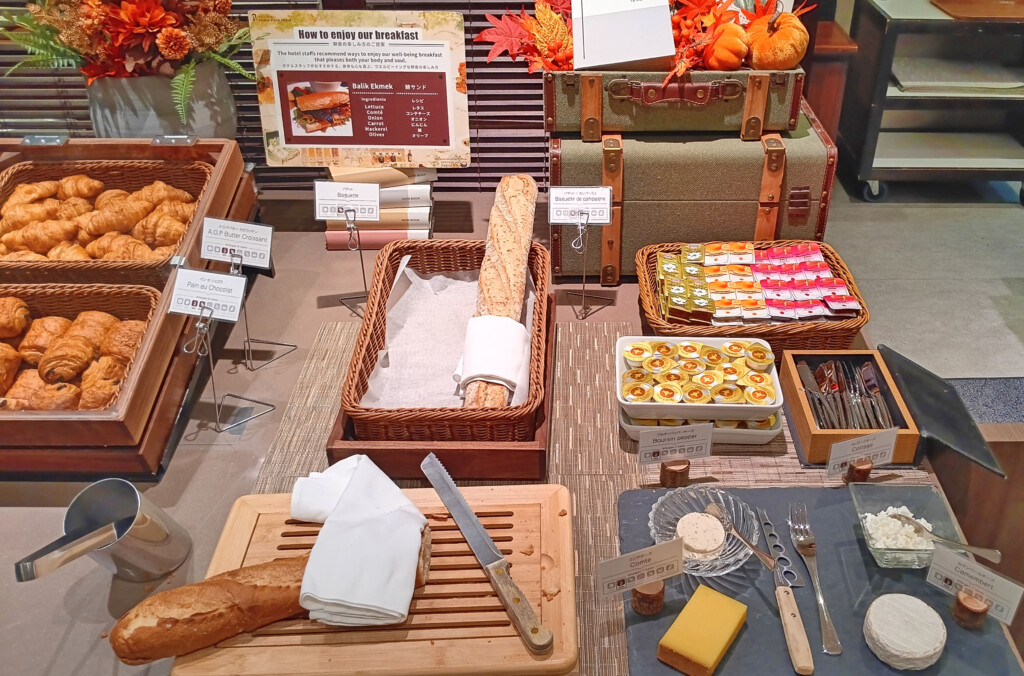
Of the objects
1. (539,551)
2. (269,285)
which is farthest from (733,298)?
(269,285)

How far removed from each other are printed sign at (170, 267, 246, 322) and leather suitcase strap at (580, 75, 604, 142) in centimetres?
102

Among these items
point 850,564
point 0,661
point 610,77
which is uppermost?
point 610,77

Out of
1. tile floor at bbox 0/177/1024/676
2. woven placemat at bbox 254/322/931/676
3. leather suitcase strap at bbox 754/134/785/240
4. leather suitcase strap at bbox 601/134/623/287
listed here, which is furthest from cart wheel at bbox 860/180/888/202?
woven placemat at bbox 254/322/931/676

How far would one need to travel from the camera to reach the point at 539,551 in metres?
1.54

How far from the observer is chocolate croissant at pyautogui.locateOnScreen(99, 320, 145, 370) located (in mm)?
1954

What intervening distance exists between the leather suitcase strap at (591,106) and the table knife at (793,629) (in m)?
1.31

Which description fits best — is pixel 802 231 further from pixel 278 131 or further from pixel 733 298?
pixel 278 131

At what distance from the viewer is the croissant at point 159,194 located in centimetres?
244

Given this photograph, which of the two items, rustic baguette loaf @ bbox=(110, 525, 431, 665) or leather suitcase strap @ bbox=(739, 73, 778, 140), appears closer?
rustic baguette loaf @ bbox=(110, 525, 431, 665)

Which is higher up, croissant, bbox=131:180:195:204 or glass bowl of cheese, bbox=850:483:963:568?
croissant, bbox=131:180:195:204

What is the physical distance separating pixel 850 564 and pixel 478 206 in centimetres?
180

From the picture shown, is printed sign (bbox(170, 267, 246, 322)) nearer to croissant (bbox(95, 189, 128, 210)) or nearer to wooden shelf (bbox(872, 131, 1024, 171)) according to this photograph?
croissant (bbox(95, 189, 128, 210))

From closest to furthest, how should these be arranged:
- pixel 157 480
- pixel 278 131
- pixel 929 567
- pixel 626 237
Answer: pixel 929 567, pixel 157 480, pixel 626 237, pixel 278 131

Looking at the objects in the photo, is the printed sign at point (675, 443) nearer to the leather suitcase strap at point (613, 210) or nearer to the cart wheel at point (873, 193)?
the leather suitcase strap at point (613, 210)
